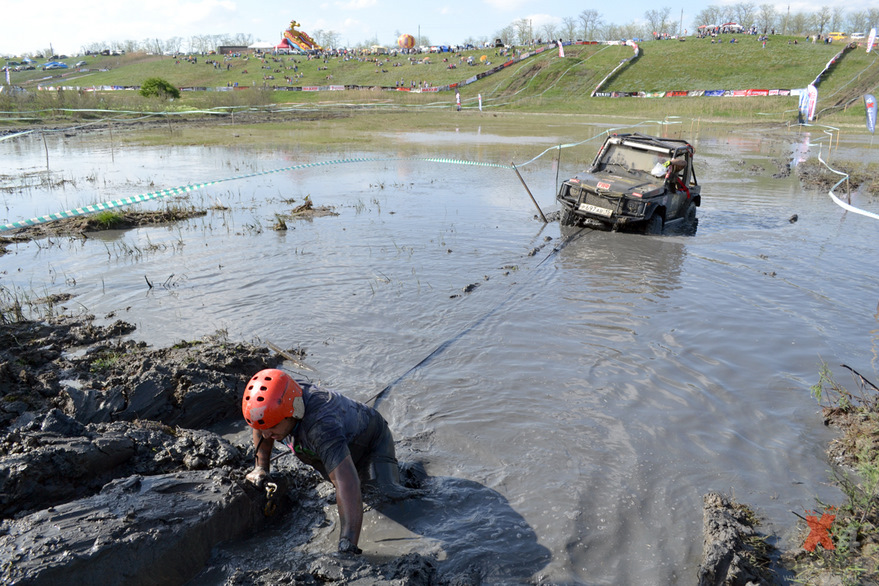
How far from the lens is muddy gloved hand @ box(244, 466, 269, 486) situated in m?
3.45

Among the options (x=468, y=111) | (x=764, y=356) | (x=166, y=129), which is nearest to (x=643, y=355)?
(x=764, y=356)

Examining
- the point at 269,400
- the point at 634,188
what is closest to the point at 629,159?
the point at 634,188

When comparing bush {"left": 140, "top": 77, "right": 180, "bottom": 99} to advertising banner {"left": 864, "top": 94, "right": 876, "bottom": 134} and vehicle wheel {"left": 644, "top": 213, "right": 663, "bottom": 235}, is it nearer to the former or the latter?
vehicle wheel {"left": 644, "top": 213, "right": 663, "bottom": 235}

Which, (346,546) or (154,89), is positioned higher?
(154,89)

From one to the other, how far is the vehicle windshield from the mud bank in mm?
9305

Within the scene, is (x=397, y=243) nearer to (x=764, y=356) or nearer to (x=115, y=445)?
(x=764, y=356)

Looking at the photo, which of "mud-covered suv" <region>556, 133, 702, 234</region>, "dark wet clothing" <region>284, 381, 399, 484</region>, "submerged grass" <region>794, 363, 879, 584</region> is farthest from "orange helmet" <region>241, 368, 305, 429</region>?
"mud-covered suv" <region>556, 133, 702, 234</region>

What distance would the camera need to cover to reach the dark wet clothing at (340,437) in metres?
3.21

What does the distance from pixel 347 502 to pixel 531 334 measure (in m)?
4.07

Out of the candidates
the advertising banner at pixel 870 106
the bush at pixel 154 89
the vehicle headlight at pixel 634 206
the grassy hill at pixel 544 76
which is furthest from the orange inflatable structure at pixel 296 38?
the vehicle headlight at pixel 634 206

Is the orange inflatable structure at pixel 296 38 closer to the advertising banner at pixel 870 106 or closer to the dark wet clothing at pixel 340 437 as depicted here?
the advertising banner at pixel 870 106

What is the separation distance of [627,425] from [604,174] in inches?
308

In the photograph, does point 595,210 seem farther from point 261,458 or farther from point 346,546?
point 346,546

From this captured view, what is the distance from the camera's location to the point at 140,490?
3.16 m
